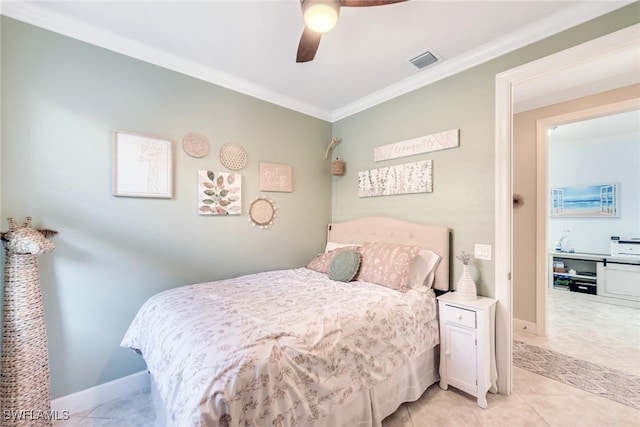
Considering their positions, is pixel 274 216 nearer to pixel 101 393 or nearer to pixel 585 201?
pixel 101 393

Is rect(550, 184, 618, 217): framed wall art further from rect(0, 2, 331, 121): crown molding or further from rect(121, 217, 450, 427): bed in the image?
rect(0, 2, 331, 121): crown molding

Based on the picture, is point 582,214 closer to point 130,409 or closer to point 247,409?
point 247,409

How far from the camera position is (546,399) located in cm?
198

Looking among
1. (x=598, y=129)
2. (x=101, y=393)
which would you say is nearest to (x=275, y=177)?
(x=101, y=393)

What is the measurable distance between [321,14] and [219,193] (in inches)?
69.4

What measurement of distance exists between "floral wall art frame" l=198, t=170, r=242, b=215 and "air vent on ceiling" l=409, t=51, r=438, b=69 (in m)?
1.99

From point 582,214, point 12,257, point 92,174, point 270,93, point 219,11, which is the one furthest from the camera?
point 582,214

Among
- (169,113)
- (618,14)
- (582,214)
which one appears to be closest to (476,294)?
(618,14)

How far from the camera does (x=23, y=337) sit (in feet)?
5.13

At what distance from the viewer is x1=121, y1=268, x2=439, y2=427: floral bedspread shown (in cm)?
104

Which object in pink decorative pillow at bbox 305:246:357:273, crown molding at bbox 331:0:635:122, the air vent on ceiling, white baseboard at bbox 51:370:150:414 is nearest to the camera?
crown molding at bbox 331:0:635:122

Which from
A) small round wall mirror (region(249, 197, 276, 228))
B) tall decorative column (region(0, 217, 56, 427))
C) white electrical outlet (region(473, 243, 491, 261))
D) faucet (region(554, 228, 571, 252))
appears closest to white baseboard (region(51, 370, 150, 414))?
tall decorative column (region(0, 217, 56, 427))

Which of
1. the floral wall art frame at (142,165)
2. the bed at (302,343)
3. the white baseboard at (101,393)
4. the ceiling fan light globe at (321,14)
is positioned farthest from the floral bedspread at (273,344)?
the ceiling fan light globe at (321,14)

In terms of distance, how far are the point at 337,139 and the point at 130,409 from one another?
3.30m
